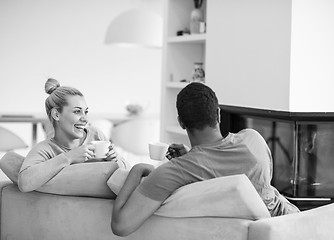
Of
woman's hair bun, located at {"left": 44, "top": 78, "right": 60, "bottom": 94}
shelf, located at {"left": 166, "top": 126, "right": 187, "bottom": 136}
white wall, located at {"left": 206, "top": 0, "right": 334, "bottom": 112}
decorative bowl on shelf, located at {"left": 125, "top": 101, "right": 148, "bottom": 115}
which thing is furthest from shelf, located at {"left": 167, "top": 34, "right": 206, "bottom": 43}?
woman's hair bun, located at {"left": 44, "top": 78, "right": 60, "bottom": 94}

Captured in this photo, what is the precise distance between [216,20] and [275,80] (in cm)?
86

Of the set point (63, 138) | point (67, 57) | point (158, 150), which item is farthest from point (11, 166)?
point (67, 57)

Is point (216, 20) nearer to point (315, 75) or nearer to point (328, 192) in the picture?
point (315, 75)

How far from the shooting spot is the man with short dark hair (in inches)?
81.7

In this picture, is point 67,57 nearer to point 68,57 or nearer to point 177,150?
point 68,57

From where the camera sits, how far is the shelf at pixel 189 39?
4.65 m

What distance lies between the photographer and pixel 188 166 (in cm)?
211

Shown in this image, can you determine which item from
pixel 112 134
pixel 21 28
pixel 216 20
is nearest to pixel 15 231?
pixel 216 20

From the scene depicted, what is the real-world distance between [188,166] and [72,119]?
74 cm

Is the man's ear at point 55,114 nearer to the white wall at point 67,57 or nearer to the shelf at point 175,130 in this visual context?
the shelf at point 175,130

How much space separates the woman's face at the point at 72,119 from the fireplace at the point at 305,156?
1.44 metres

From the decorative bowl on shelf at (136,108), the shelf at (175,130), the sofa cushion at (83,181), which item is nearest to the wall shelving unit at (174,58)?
the shelf at (175,130)

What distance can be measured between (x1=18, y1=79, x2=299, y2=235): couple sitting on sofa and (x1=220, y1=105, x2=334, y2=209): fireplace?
1.21 meters

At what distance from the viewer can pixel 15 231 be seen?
2443 mm
